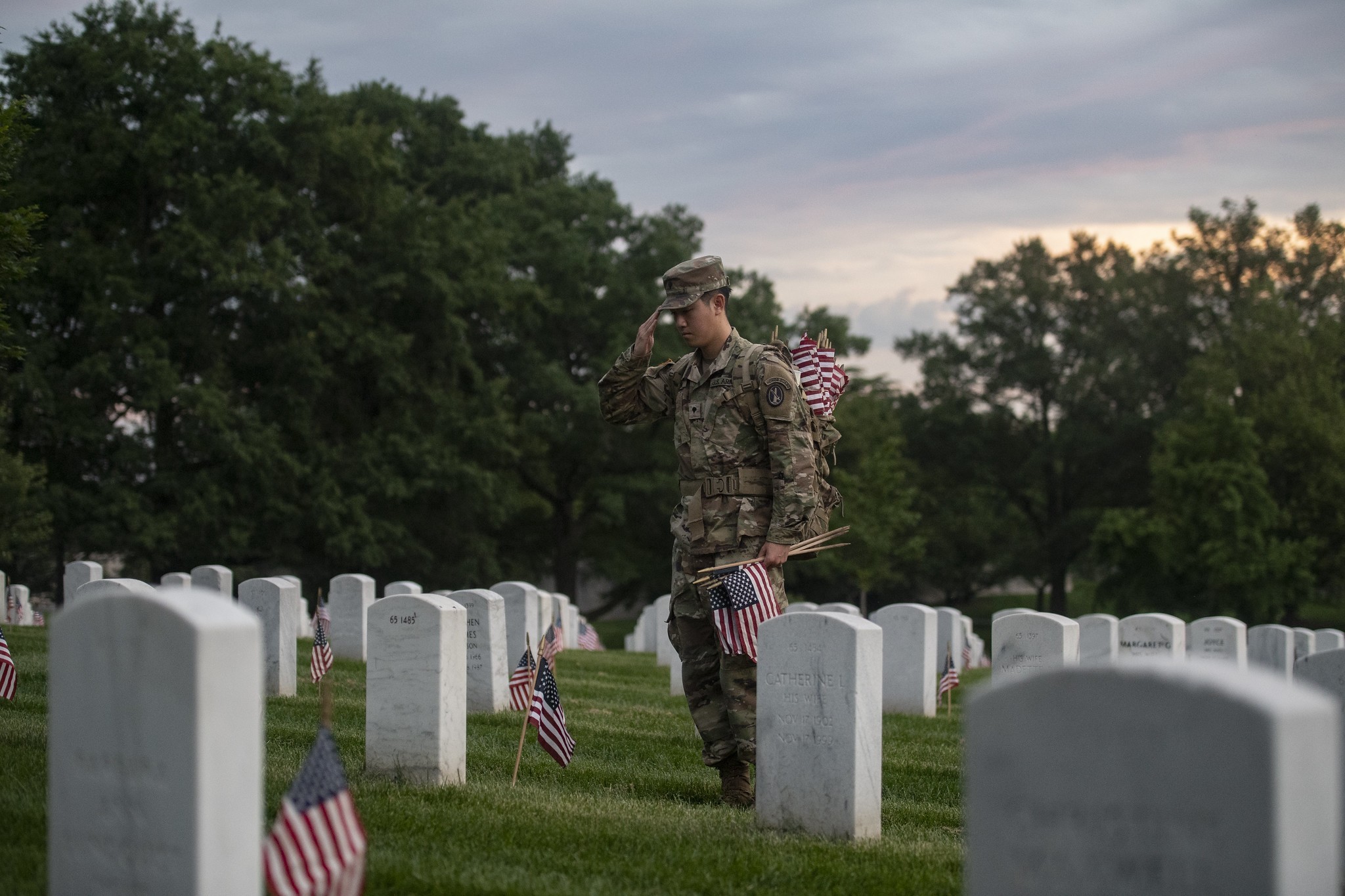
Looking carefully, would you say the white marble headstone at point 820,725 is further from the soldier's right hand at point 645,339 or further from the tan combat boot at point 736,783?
the soldier's right hand at point 645,339

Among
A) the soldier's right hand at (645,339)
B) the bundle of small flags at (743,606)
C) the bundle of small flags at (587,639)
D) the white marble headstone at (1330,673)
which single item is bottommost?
the bundle of small flags at (587,639)

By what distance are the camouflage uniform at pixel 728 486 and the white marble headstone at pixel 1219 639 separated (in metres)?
9.31

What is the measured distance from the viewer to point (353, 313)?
105 ft

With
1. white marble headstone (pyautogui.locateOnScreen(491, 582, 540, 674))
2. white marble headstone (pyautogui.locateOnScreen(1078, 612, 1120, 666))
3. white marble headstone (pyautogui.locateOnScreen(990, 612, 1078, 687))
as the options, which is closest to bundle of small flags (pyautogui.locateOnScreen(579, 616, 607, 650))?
white marble headstone (pyautogui.locateOnScreen(491, 582, 540, 674))

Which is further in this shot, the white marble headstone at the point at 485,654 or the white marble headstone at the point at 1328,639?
the white marble headstone at the point at 1328,639

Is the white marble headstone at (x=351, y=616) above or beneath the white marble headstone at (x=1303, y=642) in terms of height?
above

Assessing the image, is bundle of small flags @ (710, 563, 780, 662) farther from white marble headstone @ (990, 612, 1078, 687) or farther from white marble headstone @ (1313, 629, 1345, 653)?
white marble headstone @ (1313, 629, 1345, 653)

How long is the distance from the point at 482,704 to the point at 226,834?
744 cm

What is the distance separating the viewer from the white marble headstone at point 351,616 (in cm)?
1532

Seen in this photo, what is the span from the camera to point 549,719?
7500 mm

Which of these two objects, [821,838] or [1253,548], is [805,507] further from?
[1253,548]

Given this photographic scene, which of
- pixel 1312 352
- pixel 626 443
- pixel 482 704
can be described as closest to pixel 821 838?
pixel 482 704

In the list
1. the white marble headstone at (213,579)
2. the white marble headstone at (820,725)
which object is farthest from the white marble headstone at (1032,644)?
the white marble headstone at (213,579)

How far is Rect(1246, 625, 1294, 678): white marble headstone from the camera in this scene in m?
17.7
